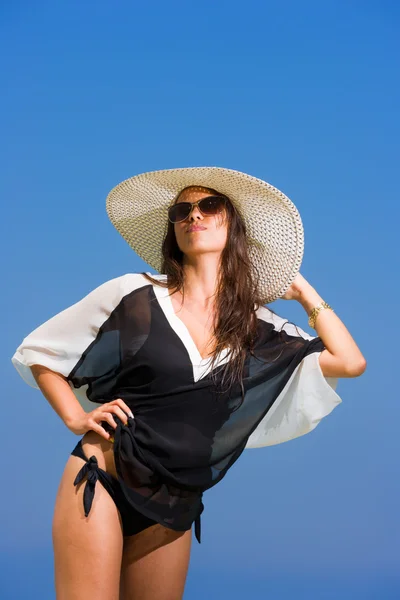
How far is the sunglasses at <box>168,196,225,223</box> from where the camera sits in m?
2.64

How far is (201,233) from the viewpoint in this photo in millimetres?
2617

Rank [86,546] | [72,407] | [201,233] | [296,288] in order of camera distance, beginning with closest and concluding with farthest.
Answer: [86,546], [72,407], [201,233], [296,288]

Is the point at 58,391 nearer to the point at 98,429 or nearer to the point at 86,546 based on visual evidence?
the point at 98,429

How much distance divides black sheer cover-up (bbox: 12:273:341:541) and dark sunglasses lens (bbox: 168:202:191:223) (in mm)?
197

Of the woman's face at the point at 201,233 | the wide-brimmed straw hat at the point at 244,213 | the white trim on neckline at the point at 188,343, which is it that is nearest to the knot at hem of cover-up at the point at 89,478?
the white trim on neckline at the point at 188,343

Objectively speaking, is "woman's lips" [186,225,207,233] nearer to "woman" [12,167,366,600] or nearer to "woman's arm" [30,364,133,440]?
"woman" [12,167,366,600]

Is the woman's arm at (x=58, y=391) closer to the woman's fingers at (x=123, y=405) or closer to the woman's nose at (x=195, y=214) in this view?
the woman's fingers at (x=123, y=405)

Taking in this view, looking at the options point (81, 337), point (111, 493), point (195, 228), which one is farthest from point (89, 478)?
point (195, 228)

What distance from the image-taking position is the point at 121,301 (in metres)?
2.53

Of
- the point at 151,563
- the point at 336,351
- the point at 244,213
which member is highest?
the point at 244,213

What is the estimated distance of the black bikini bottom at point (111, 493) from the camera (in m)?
2.33

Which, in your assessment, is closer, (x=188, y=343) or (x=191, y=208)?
(x=188, y=343)

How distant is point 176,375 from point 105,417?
213 mm

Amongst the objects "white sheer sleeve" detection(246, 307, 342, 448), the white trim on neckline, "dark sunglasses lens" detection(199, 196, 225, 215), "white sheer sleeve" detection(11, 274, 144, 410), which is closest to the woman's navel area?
"white sheer sleeve" detection(11, 274, 144, 410)
